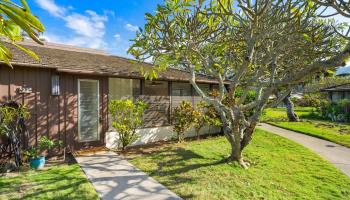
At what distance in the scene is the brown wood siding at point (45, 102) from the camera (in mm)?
7184

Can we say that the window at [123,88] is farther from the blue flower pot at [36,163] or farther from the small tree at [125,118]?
the blue flower pot at [36,163]

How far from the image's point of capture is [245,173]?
21.7 feet

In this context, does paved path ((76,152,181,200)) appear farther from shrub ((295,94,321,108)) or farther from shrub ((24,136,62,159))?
shrub ((295,94,321,108))

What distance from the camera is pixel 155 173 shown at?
6.45 m

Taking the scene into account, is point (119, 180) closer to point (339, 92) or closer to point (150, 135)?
point (150, 135)

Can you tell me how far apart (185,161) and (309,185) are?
3718 millimetres

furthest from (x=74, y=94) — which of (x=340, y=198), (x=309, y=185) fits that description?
(x=340, y=198)

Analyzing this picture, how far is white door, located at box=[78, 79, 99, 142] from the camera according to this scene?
8.76 metres

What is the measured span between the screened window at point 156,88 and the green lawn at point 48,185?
529cm

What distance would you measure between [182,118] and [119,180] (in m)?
5.32

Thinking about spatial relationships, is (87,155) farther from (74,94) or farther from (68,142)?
(74,94)

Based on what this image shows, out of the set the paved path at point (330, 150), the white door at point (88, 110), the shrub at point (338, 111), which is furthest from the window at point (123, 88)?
the shrub at point (338, 111)

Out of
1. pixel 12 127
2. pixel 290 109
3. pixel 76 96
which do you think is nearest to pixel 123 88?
pixel 76 96

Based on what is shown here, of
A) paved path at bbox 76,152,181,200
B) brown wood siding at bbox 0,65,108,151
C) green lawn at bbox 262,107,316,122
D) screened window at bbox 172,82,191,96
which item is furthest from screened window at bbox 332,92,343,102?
brown wood siding at bbox 0,65,108,151
